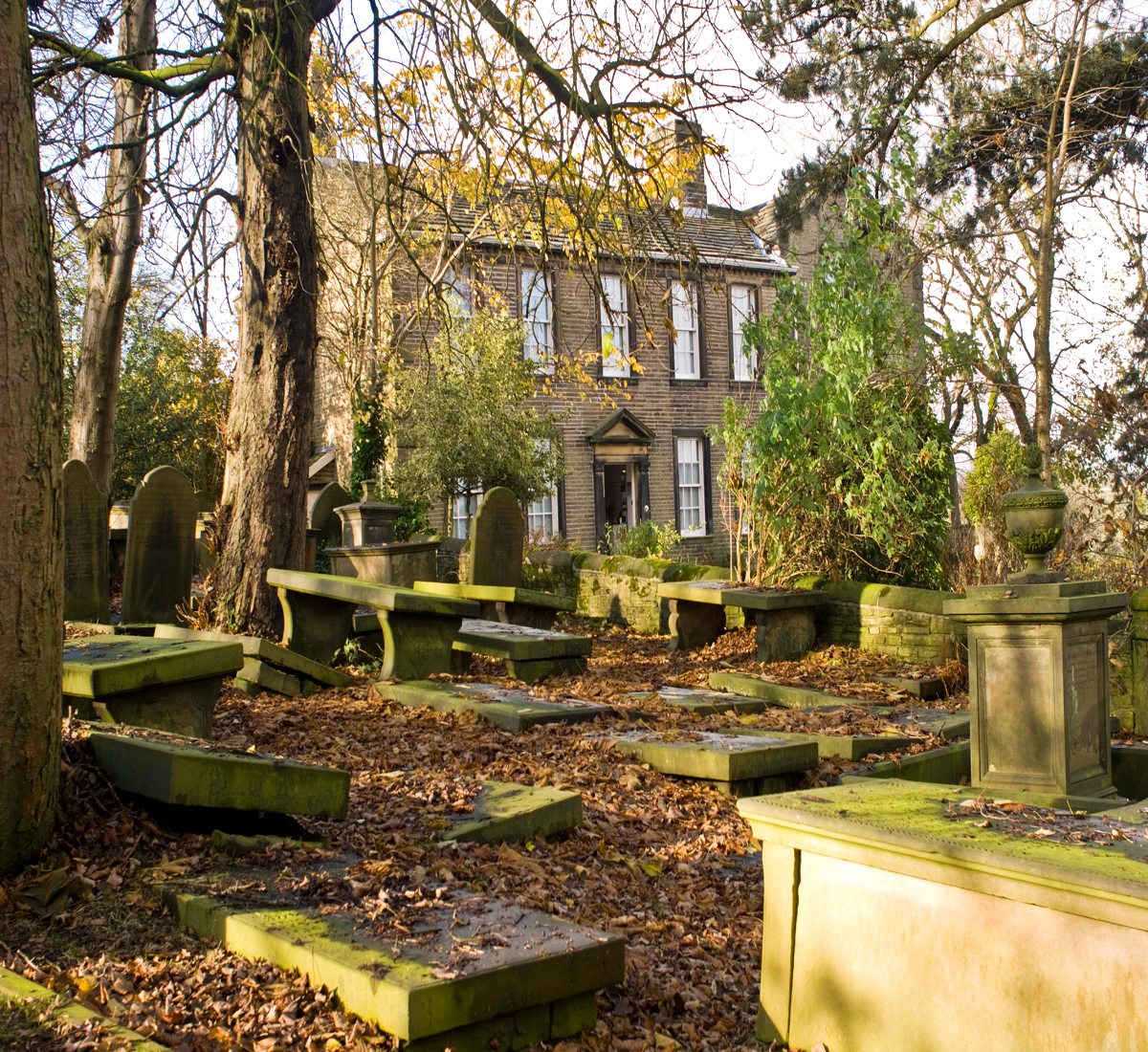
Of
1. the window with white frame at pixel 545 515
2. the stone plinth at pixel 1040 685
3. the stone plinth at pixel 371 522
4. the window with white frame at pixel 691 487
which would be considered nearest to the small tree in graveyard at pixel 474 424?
the stone plinth at pixel 371 522

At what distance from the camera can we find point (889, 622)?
10508 mm

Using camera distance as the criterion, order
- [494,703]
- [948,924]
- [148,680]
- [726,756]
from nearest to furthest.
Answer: [948,924] → [148,680] → [726,756] → [494,703]

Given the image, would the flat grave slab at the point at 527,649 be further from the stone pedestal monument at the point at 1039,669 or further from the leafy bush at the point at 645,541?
the leafy bush at the point at 645,541

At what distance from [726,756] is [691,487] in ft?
65.6

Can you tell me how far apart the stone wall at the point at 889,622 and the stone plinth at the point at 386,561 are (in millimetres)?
4977

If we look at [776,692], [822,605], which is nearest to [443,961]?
[776,692]

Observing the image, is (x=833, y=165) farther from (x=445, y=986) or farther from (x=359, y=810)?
(x=445, y=986)

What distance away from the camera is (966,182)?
18.2 metres

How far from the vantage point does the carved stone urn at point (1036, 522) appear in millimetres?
6289

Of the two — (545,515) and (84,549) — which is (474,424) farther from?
(84,549)

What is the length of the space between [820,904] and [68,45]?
8239 mm

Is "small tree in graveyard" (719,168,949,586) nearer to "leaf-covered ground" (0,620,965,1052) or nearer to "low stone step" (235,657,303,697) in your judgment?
"leaf-covered ground" (0,620,965,1052)

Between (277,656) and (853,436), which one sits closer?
(277,656)

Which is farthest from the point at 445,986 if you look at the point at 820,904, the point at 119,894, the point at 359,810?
the point at 359,810
